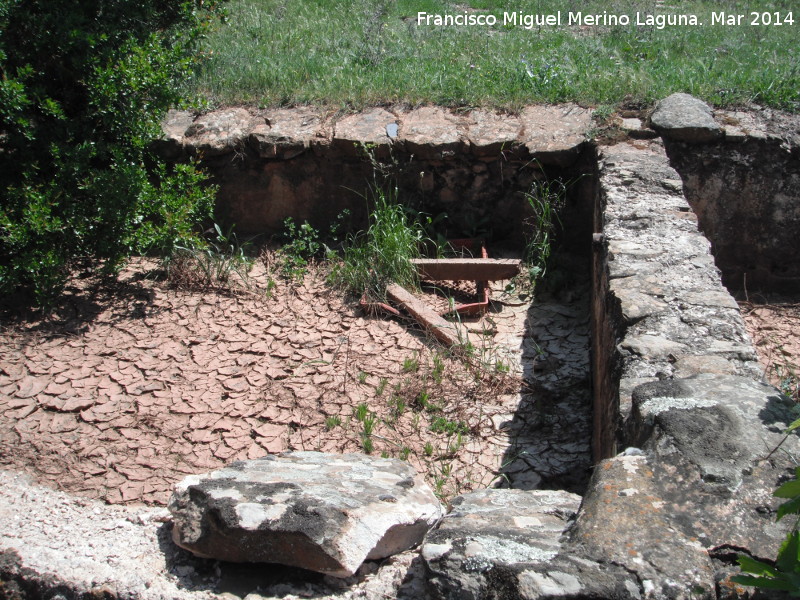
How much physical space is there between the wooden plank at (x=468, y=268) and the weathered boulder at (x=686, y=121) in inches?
46.8

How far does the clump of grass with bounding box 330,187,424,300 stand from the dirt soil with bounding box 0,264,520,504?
139 mm

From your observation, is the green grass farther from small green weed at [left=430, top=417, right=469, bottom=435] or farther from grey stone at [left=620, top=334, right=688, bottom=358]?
grey stone at [left=620, top=334, right=688, bottom=358]

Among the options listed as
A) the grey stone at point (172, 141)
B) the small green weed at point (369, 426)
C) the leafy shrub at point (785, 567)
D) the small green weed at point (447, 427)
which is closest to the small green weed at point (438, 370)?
the small green weed at point (447, 427)

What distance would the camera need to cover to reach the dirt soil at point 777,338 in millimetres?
3699

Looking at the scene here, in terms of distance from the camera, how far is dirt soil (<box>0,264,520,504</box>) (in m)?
3.30

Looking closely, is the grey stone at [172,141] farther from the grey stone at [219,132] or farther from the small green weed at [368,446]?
the small green weed at [368,446]

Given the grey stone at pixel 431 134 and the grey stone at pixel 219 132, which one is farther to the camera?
the grey stone at pixel 219 132

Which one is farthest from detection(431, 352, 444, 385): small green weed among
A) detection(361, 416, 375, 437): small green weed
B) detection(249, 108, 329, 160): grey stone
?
detection(249, 108, 329, 160): grey stone

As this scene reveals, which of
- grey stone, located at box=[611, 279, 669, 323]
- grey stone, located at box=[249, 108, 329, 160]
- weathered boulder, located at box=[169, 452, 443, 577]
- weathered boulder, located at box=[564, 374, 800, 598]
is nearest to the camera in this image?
weathered boulder, located at box=[564, 374, 800, 598]

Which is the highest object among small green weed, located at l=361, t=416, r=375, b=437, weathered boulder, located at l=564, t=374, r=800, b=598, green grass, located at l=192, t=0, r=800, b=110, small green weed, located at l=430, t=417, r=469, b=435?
green grass, located at l=192, t=0, r=800, b=110

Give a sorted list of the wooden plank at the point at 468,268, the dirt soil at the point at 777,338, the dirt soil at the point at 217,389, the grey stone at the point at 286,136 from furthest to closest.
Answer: the grey stone at the point at 286,136 < the wooden plank at the point at 468,268 < the dirt soil at the point at 777,338 < the dirt soil at the point at 217,389

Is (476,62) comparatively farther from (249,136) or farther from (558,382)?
(558,382)

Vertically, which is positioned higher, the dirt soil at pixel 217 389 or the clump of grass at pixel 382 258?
the clump of grass at pixel 382 258

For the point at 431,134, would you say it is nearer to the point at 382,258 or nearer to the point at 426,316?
the point at 382,258
